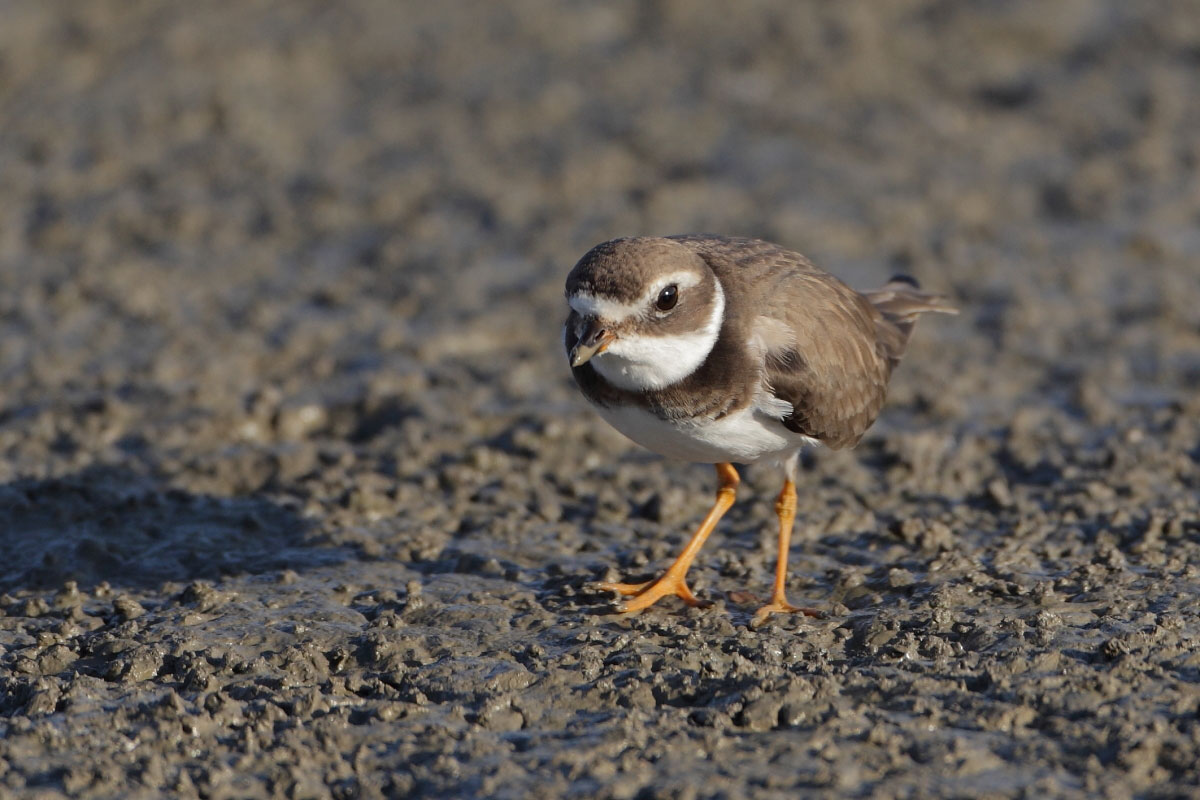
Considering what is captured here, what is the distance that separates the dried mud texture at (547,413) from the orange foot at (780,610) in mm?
108

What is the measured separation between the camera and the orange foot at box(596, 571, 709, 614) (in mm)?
6746

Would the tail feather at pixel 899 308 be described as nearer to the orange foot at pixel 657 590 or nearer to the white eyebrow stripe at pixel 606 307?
the orange foot at pixel 657 590

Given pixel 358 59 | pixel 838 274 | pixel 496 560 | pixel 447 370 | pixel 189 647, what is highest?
pixel 358 59

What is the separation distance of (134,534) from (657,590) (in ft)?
9.32

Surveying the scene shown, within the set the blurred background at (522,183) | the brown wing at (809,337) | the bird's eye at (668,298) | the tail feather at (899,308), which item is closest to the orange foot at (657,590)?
the brown wing at (809,337)

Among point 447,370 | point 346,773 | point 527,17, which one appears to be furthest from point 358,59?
point 346,773

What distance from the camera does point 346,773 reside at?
5137mm

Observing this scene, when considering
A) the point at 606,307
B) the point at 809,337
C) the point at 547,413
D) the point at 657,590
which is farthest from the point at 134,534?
the point at 809,337

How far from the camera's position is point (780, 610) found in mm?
6594

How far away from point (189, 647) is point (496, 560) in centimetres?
169

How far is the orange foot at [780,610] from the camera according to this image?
6527 mm

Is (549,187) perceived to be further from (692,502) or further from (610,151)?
(692,502)

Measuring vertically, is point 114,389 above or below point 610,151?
below

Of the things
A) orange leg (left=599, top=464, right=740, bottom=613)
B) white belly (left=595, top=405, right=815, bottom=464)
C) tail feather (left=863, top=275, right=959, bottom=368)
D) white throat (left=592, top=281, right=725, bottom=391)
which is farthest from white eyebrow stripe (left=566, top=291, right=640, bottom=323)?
tail feather (left=863, top=275, right=959, bottom=368)
